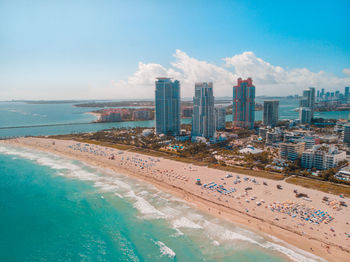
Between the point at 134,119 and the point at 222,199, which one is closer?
the point at 222,199

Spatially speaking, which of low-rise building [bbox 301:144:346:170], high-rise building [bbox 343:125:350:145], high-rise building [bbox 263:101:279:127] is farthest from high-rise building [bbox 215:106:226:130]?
low-rise building [bbox 301:144:346:170]

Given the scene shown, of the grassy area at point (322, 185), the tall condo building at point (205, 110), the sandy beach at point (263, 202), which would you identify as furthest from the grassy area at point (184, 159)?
the tall condo building at point (205, 110)

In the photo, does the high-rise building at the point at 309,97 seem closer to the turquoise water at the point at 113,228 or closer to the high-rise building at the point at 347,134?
the high-rise building at the point at 347,134

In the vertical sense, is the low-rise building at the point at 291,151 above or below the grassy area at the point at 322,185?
above

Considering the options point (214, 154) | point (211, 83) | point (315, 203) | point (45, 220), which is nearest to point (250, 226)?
point (315, 203)

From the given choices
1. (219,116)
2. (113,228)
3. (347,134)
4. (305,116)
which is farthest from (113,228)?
(305,116)

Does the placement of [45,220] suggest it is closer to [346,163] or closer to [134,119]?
[346,163]

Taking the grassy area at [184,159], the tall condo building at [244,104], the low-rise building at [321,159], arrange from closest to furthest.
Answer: the grassy area at [184,159] → the low-rise building at [321,159] → the tall condo building at [244,104]
